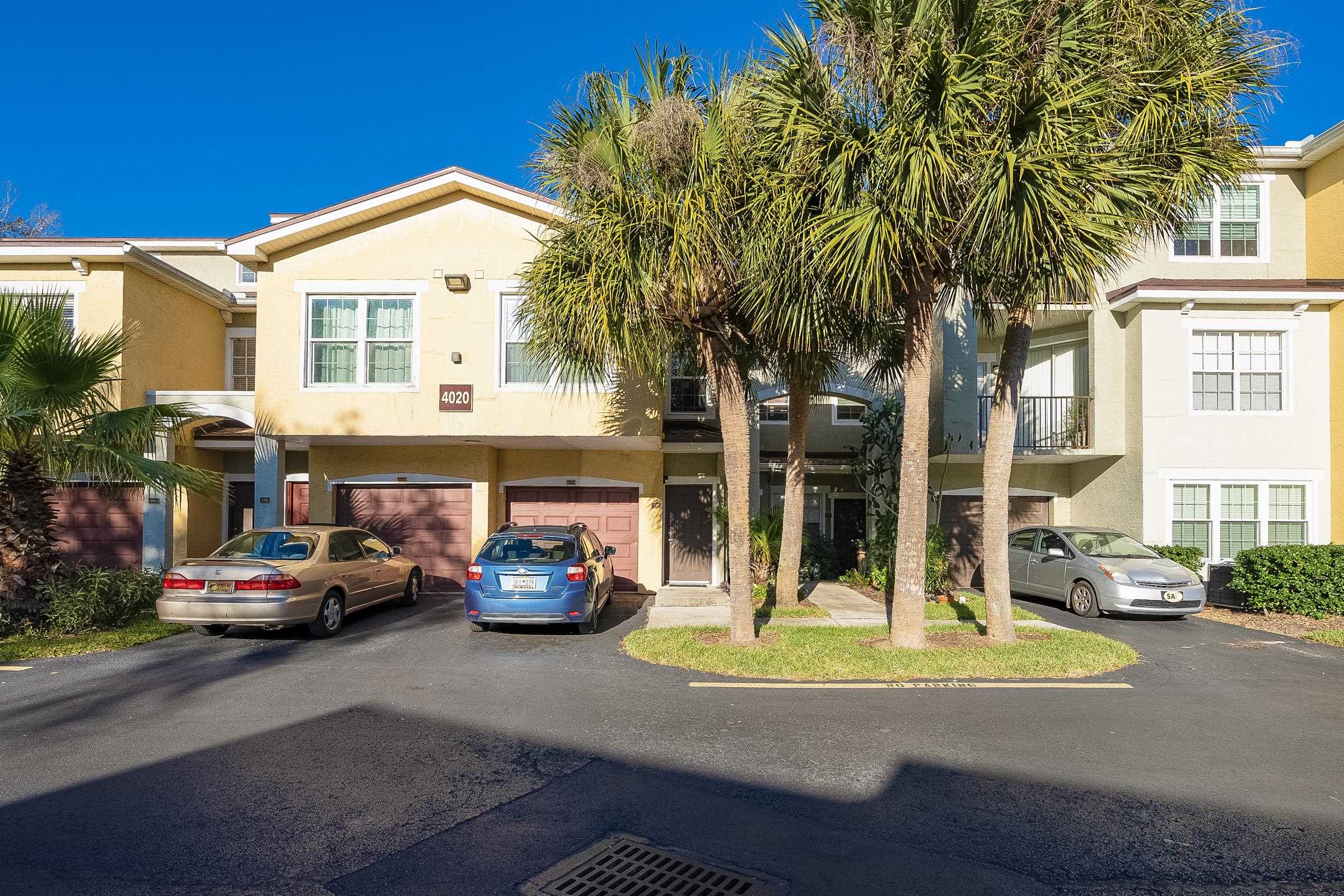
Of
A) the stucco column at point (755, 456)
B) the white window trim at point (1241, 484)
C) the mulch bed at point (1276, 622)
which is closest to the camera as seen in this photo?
the mulch bed at point (1276, 622)

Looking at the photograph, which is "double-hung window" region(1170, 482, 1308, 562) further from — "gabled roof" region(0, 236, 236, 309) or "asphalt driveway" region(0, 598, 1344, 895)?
"gabled roof" region(0, 236, 236, 309)

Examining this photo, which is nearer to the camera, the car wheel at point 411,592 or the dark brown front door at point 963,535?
the car wheel at point 411,592

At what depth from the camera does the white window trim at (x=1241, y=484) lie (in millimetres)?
15641

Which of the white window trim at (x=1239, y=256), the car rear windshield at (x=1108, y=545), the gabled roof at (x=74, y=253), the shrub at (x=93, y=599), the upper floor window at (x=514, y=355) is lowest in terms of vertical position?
the shrub at (x=93, y=599)

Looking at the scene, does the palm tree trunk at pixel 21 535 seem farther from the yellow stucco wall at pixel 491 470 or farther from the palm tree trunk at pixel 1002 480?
the palm tree trunk at pixel 1002 480

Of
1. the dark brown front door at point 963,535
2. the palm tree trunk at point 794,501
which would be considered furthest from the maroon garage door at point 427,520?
the dark brown front door at point 963,535

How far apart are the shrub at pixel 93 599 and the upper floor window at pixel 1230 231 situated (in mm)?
20232

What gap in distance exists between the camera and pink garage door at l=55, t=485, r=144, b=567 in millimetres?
16047

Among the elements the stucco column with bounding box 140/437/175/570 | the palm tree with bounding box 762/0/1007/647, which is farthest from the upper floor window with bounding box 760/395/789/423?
the stucco column with bounding box 140/437/175/570

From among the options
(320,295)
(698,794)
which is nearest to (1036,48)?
(698,794)

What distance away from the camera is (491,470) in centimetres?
1581

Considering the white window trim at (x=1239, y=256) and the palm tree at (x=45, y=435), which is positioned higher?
the white window trim at (x=1239, y=256)

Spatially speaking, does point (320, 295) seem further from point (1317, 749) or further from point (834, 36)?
point (1317, 749)

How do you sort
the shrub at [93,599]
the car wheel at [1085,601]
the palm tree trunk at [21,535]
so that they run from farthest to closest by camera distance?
the car wheel at [1085,601]
the shrub at [93,599]
the palm tree trunk at [21,535]
